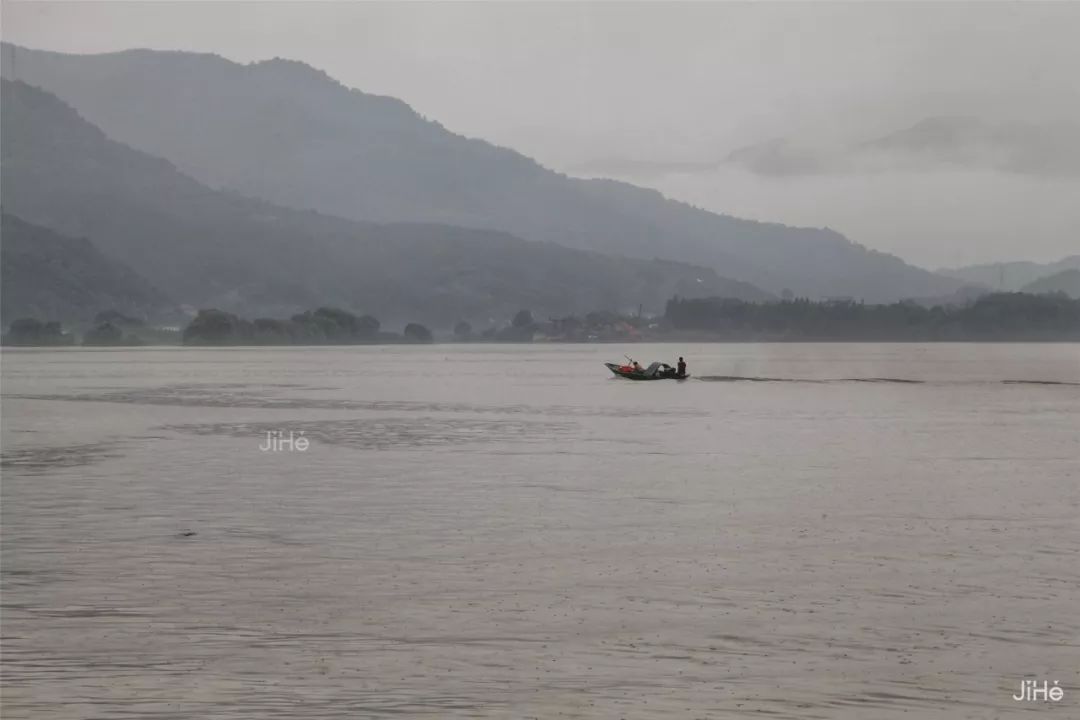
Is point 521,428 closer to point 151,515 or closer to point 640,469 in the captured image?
point 640,469

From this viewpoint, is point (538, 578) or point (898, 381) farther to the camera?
point (898, 381)

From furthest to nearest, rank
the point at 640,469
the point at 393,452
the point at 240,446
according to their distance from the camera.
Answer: the point at 240,446
the point at 393,452
the point at 640,469

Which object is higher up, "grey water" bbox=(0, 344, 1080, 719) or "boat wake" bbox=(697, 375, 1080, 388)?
"boat wake" bbox=(697, 375, 1080, 388)

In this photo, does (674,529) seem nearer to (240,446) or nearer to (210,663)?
(210,663)

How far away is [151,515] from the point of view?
140ft

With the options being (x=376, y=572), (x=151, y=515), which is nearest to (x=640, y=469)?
(x=151, y=515)

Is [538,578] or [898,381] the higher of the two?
[898,381]

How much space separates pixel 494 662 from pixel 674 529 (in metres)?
16.9

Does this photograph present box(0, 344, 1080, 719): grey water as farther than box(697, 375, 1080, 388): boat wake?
No

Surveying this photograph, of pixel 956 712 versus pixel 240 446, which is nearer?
pixel 956 712

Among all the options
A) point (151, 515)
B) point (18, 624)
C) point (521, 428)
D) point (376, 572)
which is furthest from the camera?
point (521, 428)

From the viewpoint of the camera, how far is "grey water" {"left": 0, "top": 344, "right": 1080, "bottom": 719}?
22.0 meters

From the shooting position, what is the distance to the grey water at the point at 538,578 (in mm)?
22000

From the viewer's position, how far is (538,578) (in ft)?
104
